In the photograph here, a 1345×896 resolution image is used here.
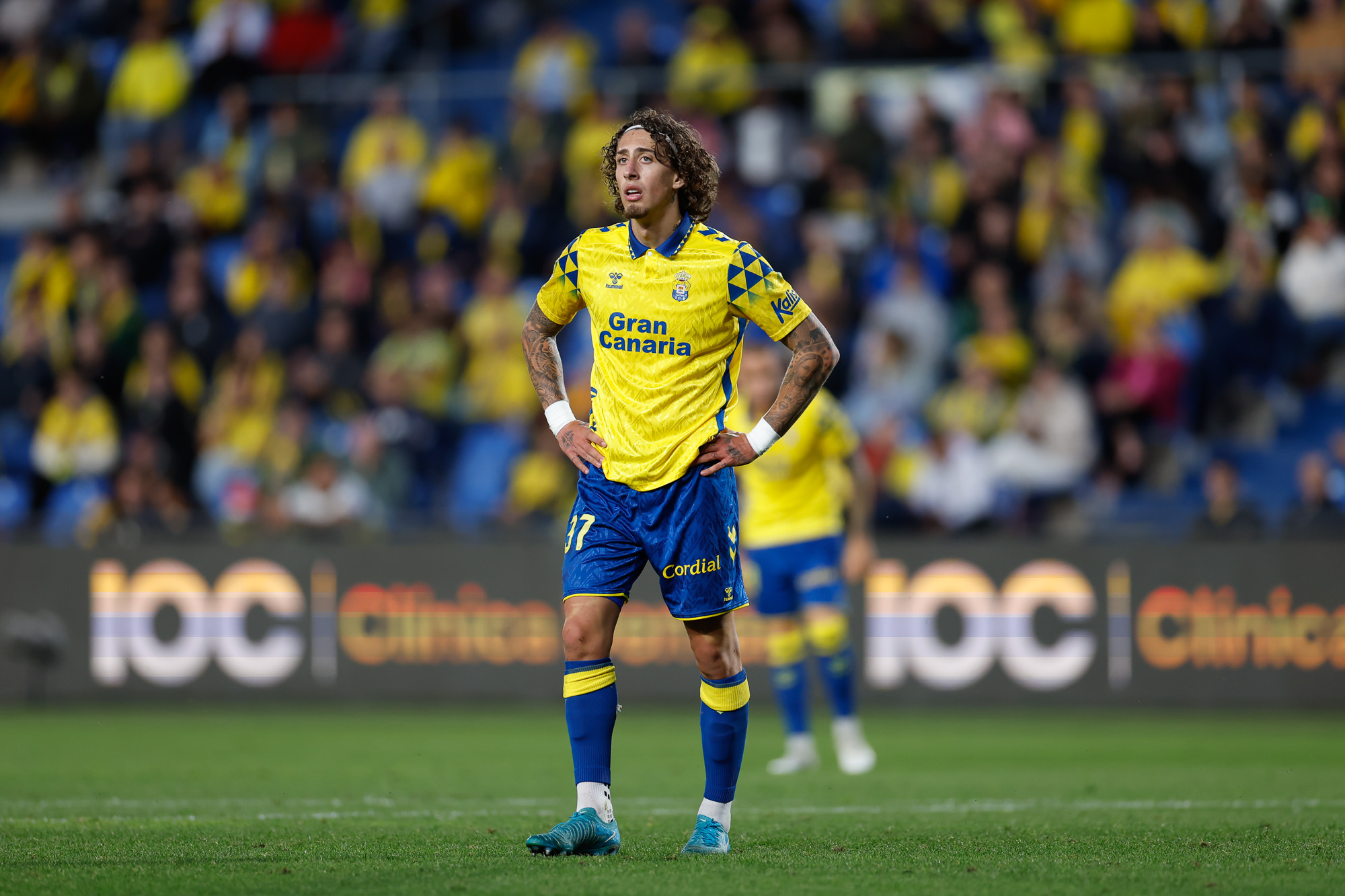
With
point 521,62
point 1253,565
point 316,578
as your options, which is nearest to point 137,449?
point 316,578

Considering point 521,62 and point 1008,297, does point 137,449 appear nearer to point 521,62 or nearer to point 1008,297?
point 521,62

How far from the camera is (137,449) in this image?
15.5 metres

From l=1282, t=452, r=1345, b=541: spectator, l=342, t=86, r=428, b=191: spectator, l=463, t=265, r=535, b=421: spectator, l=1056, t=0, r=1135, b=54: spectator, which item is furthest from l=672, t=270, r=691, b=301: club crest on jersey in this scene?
l=342, t=86, r=428, b=191: spectator

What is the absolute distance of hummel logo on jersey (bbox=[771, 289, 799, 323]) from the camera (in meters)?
5.83

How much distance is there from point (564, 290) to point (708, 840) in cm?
199

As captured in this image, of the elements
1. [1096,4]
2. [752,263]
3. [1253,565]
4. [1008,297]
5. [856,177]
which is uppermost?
[1096,4]

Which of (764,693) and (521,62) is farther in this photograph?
(521,62)

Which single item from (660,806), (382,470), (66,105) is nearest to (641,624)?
(382,470)

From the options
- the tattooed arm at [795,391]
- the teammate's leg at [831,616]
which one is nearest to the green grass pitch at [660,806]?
the teammate's leg at [831,616]

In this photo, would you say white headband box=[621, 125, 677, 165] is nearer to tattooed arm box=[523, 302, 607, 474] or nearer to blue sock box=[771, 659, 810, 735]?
tattooed arm box=[523, 302, 607, 474]

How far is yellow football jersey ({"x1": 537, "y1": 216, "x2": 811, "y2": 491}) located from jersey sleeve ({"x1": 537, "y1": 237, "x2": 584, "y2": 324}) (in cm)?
11

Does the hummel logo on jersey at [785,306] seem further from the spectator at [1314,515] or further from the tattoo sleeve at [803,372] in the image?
the spectator at [1314,515]

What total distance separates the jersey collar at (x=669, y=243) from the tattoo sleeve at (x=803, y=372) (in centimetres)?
50

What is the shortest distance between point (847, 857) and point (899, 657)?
7742mm
